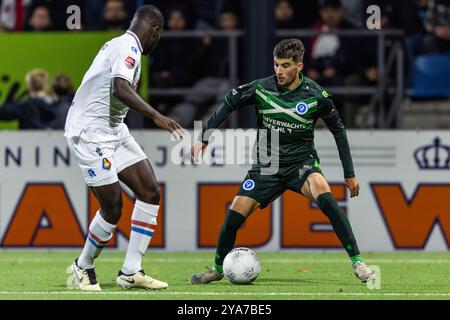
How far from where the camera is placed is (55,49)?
51.9 feet

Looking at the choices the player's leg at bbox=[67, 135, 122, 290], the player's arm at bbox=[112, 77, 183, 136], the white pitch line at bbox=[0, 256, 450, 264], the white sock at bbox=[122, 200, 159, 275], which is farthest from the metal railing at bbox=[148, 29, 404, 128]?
the player's arm at bbox=[112, 77, 183, 136]

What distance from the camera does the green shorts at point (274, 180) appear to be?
10711mm

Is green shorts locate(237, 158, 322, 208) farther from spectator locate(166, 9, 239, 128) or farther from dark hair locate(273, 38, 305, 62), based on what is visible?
spectator locate(166, 9, 239, 128)

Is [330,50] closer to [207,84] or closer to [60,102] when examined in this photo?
[207,84]

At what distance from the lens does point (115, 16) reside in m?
17.0

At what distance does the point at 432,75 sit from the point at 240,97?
6733mm

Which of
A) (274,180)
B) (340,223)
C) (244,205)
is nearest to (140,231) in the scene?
(244,205)

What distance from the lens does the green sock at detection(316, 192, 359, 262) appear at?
10453 mm

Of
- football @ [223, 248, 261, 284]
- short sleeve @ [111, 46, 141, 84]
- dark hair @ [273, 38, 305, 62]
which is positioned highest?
dark hair @ [273, 38, 305, 62]

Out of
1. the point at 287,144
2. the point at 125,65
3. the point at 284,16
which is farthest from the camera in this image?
the point at 284,16

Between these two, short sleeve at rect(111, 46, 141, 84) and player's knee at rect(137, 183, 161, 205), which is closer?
short sleeve at rect(111, 46, 141, 84)

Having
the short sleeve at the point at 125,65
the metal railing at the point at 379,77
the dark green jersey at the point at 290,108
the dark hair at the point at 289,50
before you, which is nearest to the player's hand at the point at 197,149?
the dark green jersey at the point at 290,108

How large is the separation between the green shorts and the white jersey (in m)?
1.32
